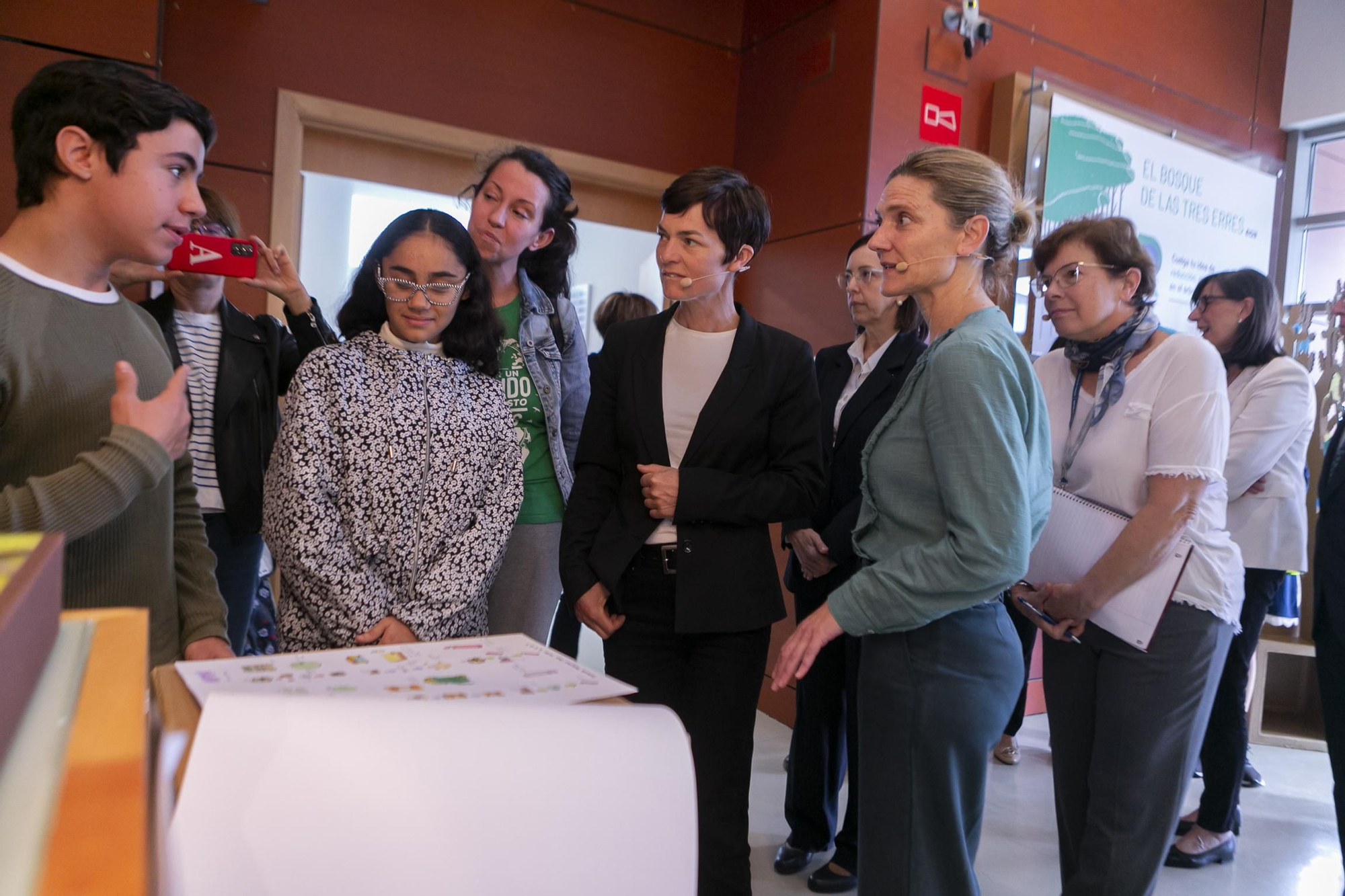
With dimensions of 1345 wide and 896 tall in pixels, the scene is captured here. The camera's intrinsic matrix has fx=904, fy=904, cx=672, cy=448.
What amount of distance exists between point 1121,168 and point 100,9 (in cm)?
397

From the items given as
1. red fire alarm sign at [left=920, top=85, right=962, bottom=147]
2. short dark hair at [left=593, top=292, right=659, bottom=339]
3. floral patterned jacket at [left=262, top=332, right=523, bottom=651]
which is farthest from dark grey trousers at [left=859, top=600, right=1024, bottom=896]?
red fire alarm sign at [left=920, top=85, right=962, bottom=147]

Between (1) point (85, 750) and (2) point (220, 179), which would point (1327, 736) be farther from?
(2) point (220, 179)

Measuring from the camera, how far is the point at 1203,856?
2672 millimetres

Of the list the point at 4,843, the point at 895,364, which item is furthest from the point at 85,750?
the point at 895,364

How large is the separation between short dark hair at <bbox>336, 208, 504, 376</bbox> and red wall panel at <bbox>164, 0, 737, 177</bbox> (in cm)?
171

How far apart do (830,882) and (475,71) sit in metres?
3.02

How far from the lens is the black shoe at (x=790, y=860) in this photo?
2.42 metres

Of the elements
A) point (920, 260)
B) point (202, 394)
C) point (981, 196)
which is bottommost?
point (202, 394)

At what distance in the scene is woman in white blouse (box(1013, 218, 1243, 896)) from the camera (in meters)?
1.71

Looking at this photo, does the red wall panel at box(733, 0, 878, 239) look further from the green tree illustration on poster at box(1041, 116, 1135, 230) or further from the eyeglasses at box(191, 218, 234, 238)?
the eyeglasses at box(191, 218, 234, 238)

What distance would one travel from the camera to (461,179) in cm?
357

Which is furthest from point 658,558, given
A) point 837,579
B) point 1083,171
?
point 1083,171

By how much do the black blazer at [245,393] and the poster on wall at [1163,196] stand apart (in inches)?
119

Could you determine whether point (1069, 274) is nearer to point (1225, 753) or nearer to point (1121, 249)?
point (1121, 249)
